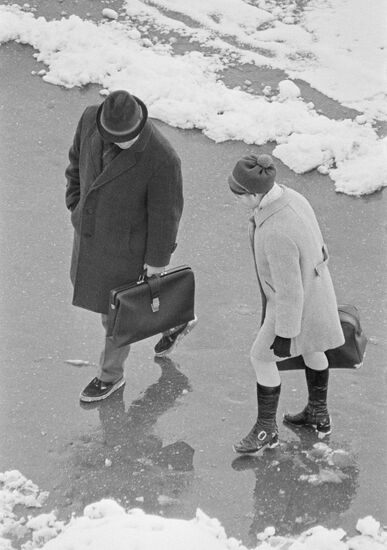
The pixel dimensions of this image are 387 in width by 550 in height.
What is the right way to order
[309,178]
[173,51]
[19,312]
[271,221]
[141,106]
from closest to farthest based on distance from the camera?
[271,221]
[141,106]
[19,312]
[309,178]
[173,51]

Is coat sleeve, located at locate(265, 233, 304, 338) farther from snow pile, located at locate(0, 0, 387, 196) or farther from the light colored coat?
snow pile, located at locate(0, 0, 387, 196)

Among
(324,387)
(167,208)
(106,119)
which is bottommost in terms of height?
(324,387)

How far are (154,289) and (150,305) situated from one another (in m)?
0.09

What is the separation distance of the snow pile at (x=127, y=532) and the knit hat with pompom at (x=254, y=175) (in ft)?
4.94

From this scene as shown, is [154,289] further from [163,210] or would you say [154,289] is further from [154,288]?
[163,210]

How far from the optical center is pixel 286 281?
4496 millimetres

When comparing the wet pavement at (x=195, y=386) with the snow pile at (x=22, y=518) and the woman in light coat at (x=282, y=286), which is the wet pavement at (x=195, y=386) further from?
the woman in light coat at (x=282, y=286)

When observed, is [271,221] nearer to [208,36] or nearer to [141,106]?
[141,106]

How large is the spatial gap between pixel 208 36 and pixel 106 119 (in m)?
4.57

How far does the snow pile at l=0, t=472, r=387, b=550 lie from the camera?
13.6 ft

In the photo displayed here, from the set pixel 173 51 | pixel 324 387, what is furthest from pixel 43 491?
pixel 173 51

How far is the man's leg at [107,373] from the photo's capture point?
17.8 ft

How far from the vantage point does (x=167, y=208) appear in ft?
16.4

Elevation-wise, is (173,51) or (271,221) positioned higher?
(271,221)
